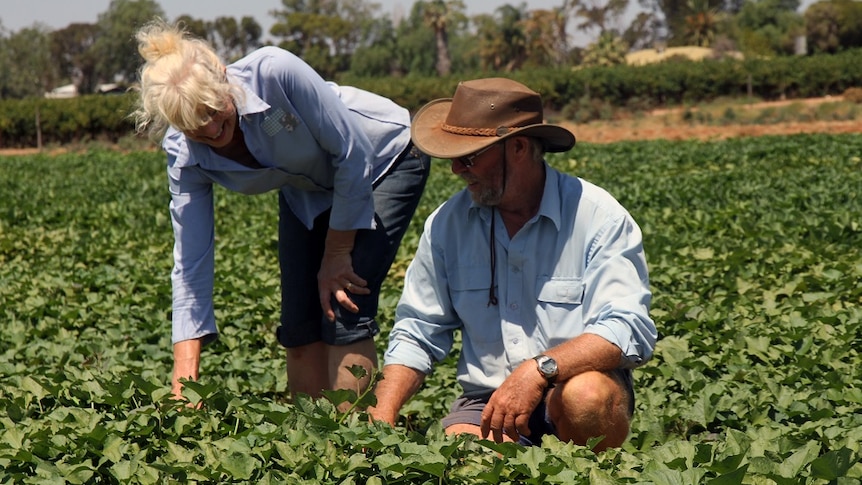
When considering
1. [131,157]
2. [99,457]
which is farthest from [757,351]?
[131,157]

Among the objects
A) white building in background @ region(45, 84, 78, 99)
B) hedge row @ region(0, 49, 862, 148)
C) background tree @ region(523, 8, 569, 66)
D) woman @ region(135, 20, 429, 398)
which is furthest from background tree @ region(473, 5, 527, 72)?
woman @ region(135, 20, 429, 398)

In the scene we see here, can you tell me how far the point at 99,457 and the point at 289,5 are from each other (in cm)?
9936

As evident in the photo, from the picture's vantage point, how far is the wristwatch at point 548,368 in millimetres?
3033

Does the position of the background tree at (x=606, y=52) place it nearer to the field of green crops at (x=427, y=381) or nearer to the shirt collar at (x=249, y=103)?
the field of green crops at (x=427, y=381)

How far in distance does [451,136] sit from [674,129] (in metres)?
30.6

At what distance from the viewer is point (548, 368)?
3.04 metres

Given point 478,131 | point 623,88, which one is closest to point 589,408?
point 478,131

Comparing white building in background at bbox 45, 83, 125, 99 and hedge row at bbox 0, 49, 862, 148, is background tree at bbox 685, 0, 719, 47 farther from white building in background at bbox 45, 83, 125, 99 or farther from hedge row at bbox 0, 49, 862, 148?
white building in background at bbox 45, 83, 125, 99

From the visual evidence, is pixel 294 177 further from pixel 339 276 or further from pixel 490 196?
pixel 490 196

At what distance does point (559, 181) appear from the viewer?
3348mm

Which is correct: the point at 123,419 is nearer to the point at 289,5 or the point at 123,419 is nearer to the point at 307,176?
the point at 307,176

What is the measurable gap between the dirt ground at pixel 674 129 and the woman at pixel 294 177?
69.4 ft

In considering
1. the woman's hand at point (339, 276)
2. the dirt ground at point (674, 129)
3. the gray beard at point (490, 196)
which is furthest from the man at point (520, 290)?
the dirt ground at point (674, 129)

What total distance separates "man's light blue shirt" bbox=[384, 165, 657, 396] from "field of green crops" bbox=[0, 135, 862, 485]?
0.44 metres
